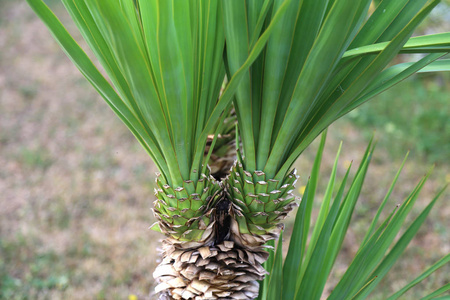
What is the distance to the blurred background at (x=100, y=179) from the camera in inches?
89.0

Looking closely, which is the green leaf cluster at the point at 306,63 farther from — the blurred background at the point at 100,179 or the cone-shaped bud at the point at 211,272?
the blurred background at the point at 100,179

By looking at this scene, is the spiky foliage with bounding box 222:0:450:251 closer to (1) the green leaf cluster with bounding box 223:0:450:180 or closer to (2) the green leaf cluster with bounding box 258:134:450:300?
(1) the green leaf cluster with bounding box 223:0:450:180

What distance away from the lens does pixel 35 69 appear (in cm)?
414

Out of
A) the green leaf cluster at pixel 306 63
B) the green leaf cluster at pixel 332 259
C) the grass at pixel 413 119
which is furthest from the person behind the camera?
the grass at pixel 413 119

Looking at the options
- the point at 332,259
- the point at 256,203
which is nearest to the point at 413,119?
the point at 332,259

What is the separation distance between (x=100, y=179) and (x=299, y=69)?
2493mm

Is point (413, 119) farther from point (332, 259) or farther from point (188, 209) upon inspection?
point (188, 209)

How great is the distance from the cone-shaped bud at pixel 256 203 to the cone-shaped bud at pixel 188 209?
0.15 feet

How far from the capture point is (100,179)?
2.93m

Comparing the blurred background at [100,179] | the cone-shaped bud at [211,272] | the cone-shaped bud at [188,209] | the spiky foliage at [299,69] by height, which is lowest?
the cone-shaped bud at [211,272]

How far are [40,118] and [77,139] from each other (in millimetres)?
470

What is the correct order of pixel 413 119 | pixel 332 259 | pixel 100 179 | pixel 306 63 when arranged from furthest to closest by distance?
pixel 413 119, pixel 100 179, pixel 332 259, pixel 306 63

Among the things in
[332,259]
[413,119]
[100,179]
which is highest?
[413,119]

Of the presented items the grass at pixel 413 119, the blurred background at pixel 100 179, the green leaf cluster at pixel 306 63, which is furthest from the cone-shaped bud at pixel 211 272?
the grass at pixel 413 119
